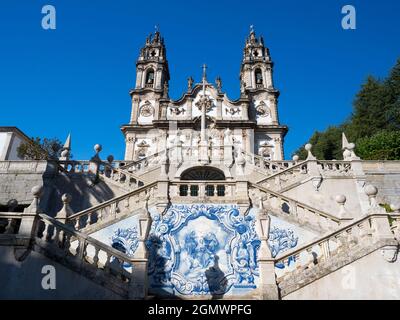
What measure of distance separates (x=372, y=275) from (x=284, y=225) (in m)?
2.84

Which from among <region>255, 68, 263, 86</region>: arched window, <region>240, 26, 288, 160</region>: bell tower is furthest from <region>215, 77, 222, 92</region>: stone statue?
<region>255, 68, 263, 86</region>: arched window

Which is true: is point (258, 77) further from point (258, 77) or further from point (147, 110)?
point (147, 110)

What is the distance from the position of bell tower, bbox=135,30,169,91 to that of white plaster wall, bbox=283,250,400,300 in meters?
27.5

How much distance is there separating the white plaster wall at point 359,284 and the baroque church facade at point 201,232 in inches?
0.8

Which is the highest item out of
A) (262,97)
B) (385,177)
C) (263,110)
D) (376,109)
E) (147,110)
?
(262,97)

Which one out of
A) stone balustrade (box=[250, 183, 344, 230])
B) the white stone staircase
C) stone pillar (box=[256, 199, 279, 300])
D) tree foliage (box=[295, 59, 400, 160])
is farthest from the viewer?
tree foliage (box=[295, 59, 400, 160])

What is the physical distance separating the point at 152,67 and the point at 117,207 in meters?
27.5

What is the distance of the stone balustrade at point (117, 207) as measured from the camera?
30.6 feet

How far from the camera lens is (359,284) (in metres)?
6.89

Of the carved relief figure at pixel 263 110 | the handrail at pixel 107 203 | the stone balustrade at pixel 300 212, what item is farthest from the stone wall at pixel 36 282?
the carved relief figure at pixel 263 110

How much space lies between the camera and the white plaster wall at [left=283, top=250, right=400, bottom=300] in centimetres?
681

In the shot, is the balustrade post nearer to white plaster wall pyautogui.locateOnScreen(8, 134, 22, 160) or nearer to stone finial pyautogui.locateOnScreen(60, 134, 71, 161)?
stone finial pyautogui.locateOnScreen(60, 134, 71, 161)

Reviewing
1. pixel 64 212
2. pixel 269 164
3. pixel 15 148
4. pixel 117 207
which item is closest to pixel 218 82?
pixel 269 164

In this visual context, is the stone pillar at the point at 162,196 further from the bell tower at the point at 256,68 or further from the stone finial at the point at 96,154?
the bell tower at the point at 256,68
